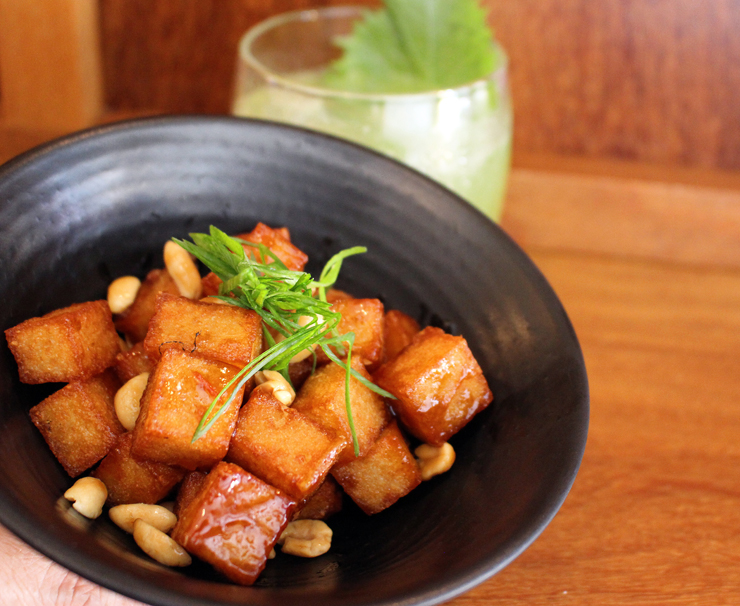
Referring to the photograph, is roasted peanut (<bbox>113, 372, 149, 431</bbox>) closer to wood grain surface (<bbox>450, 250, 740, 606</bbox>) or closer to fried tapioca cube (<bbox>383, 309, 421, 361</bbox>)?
fried tapioca cube (<bbox>383, 309, 421, 361</bbox>)

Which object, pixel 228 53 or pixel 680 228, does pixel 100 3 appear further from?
pixel 680 228

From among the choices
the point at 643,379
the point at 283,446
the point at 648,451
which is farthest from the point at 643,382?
the point at 283,446

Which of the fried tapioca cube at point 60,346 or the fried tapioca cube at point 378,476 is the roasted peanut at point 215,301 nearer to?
the fried tapioca cube at point 60,346

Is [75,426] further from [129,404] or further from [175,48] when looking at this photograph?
[175,48]

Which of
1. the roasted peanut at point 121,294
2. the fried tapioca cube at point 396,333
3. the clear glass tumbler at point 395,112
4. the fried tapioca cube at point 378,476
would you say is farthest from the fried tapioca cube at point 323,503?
the clear glass tumbler at point 395,112

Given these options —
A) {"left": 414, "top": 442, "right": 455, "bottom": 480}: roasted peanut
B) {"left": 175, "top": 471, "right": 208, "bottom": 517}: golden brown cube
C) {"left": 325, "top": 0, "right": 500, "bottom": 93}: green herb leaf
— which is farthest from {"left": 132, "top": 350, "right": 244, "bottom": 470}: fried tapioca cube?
{"left": 325, "top": 0, "right": 500, "bottom": 93}: green herb leaf

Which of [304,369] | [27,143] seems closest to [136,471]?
[304,369]

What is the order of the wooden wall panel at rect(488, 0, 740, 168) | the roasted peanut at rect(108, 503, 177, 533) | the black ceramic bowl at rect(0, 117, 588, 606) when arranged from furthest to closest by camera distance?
the wooden wall panel at rect(488, 0, 740, 168), the roasted peanut at rect(108, 503, 177, 533), the black ceramic bowl at rect(0, 117, 588, 606)
